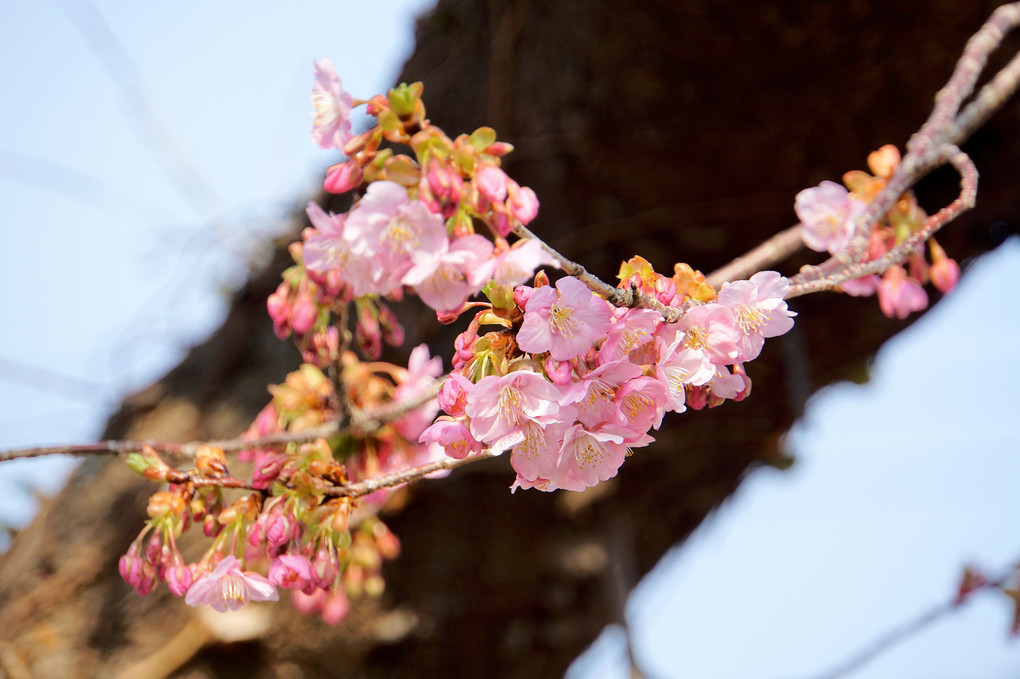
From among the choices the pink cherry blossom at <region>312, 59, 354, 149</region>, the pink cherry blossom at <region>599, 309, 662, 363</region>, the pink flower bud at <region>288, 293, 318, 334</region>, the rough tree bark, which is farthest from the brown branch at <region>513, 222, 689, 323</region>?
the rough tree bark

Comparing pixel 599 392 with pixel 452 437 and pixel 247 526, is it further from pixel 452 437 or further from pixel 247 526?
pixel 247 526

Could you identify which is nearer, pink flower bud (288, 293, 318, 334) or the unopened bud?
the unopened bud

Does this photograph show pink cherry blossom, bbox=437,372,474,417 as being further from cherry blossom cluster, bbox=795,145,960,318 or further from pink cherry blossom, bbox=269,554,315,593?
cherry blossom cluster, bbox=795,145,960,318

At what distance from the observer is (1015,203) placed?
4.64ft

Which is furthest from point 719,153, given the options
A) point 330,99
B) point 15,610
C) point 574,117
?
point 15,610

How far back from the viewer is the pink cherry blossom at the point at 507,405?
45 centimetres

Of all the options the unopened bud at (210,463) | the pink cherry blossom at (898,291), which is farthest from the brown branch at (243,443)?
the pink cherry blossom at (898,291)

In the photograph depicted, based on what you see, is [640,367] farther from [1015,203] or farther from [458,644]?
[1015,203]

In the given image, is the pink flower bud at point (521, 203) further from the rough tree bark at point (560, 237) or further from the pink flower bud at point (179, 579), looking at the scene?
the rough tree bark at point (560, 237)

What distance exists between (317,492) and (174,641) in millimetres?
949

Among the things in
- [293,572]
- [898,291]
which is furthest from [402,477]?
[898,291]

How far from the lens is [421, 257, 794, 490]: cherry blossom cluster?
0.45 m

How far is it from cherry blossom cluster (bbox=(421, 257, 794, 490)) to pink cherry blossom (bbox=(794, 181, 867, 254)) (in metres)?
0.48

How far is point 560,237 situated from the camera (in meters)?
1.36
